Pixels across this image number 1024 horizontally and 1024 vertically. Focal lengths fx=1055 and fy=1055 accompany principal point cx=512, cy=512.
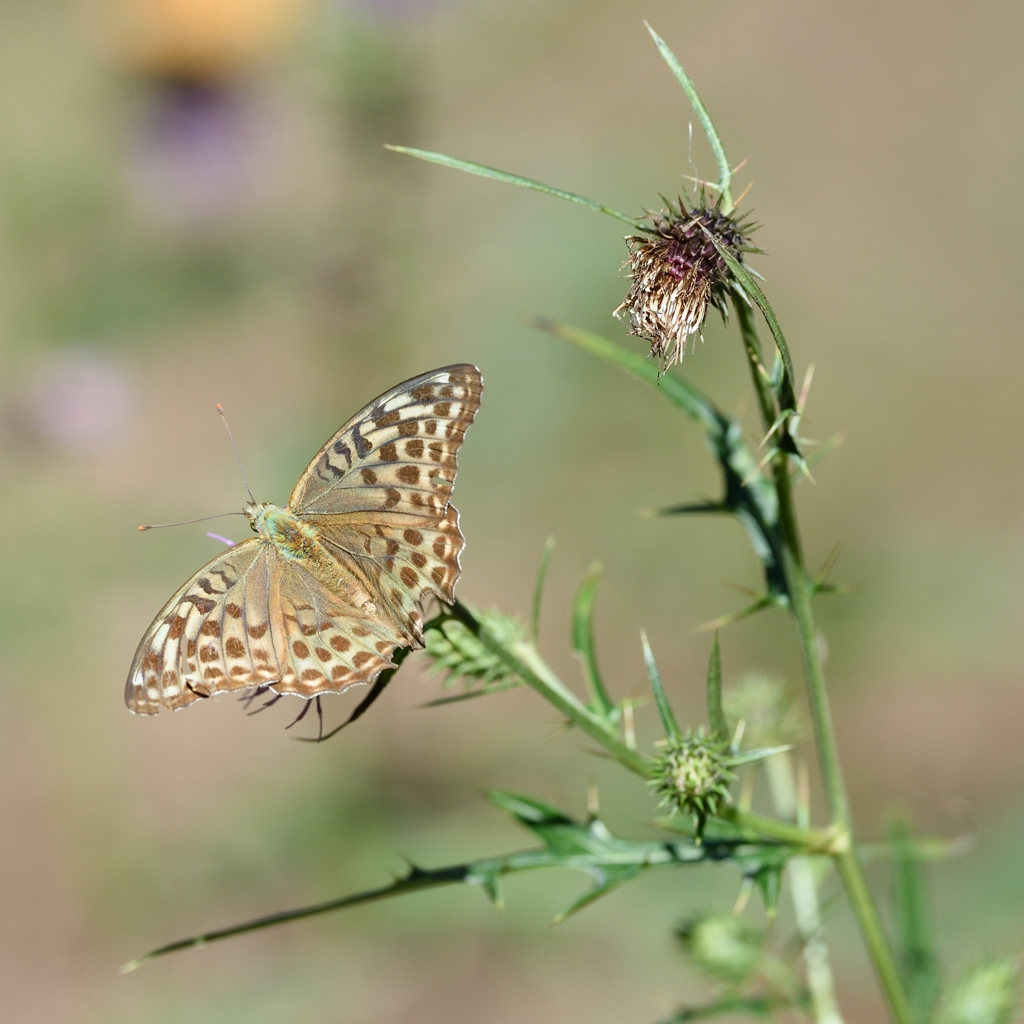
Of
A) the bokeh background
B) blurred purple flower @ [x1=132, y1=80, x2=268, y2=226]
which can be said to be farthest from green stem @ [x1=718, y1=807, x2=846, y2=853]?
blurred purple flower @ [x1=132, y1=80, x2=268, y2=226]

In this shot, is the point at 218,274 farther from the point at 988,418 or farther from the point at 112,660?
the point at 988,418

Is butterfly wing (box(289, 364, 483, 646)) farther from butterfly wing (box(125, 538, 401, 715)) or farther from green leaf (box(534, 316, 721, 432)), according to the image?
green leaf (box(534, 316, 721, 432))

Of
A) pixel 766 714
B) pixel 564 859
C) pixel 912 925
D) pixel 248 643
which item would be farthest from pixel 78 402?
pixel 912 925

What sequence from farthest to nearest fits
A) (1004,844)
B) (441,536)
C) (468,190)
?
(468,190) → (1004,844) → (441,536)

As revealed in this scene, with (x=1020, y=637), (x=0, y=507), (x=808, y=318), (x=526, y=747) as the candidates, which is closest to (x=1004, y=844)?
(x=1020, y=637)

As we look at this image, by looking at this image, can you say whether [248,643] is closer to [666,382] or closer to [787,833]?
[666,382]
